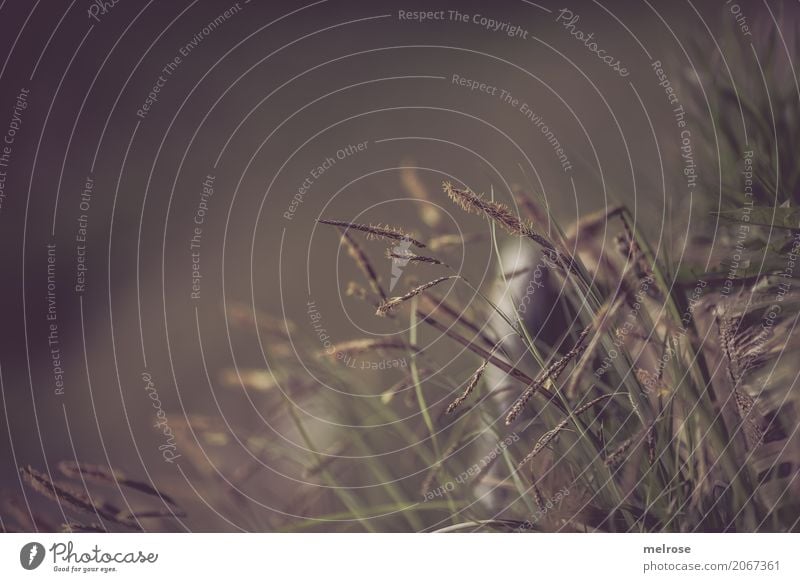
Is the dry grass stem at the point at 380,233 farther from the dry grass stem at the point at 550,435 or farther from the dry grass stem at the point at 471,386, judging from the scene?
the dry grass stem at the point at 550,435

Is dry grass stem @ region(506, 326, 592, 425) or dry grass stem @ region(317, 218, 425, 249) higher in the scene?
dry grass stem @ region(317, 218, 425, 249)

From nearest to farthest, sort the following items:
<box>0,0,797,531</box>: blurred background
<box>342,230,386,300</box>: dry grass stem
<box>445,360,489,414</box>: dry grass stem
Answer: <box>445,360,489,414</box>: dry grass stem < <box>342,230,386,300</box>: dry grass stem < <box>0,0,797,531</box>: blurred background

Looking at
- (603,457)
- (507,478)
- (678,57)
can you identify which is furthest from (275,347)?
(678,57)

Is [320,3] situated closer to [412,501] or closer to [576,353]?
[576,353]

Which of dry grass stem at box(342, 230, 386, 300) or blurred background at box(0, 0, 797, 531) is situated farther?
blurred background at box(0, 0, 797, 531)

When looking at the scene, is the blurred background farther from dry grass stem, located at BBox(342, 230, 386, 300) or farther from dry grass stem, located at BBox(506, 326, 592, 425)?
dry grass stem, located at BBox(506, 326, 592, 425)

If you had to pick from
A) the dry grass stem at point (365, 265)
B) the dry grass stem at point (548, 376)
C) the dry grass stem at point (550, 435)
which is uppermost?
the dry grass stem at point (365, 265)

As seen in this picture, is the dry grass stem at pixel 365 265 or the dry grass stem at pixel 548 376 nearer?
the dry grass stem at pixel 548 376

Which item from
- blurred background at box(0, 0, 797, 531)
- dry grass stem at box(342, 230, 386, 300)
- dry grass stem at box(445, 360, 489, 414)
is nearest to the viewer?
dry grass stem at box(445, 360, 489, 414)

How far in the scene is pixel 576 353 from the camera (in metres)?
1.00

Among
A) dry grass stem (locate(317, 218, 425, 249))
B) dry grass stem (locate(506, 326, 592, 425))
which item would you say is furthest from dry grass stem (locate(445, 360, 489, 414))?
dry grass stem (locate(317, 218, 425, 249))

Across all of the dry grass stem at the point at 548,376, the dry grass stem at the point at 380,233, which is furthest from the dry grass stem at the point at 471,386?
the dry grass stem at the point at 380,233

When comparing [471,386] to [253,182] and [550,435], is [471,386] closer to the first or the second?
[550,435]

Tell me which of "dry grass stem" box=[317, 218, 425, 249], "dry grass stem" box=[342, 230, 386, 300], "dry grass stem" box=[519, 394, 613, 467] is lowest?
"dry grass stem" box=[519, 394, 613, 467]
